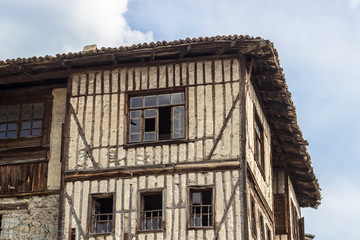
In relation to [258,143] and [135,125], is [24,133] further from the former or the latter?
[258,143]

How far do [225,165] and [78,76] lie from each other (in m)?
5.87

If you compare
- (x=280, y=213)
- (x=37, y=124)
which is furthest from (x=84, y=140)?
(x=280, y=213)

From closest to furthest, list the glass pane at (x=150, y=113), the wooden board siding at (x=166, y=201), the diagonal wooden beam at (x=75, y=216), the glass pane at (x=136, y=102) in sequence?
the wooden board siding at (x=166, y=201) < the diagonal wooden beam at (x=75, y=216) < the glass pane at (x=150, y=113) < the glass pane at (x=136, y=102)

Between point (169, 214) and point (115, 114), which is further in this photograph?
point (115, 114)

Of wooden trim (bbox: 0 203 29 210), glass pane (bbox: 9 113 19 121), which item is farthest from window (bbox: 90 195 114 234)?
glass pane (bbox: 9 113 19 121)

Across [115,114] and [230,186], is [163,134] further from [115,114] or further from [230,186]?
[230,186]

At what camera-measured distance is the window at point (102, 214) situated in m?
21.8

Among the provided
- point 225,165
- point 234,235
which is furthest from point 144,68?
point 234,235

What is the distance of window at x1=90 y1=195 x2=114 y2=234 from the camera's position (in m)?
21.8

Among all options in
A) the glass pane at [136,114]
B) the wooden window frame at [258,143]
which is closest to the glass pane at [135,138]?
the glass pane at [136,114]

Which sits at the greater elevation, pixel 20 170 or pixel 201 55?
pixel 201 55

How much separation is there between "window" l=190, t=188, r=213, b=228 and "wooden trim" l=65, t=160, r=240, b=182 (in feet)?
2.20

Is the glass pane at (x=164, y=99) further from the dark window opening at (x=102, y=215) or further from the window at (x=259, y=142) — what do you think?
the window at (x=259, y=142)

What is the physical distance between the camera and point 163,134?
75.7 ft
